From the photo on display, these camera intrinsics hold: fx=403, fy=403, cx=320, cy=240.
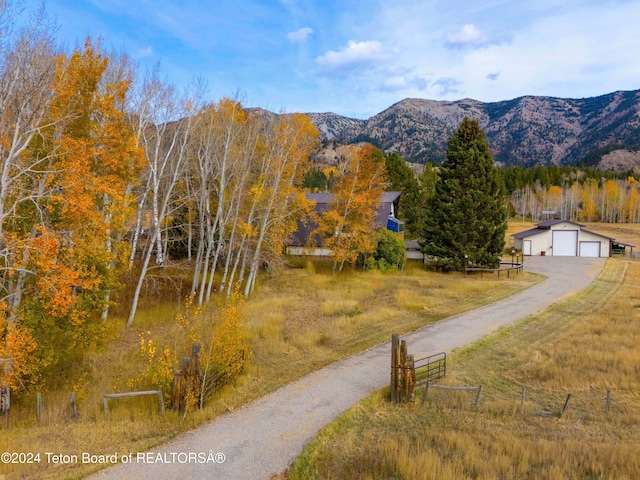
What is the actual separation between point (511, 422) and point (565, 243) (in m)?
48.0

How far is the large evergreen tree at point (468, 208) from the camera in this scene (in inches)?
1393

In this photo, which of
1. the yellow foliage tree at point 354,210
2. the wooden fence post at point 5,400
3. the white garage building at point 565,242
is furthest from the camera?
the white garage building at point 565,242

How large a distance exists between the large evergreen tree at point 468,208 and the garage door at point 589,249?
2166 centimetres

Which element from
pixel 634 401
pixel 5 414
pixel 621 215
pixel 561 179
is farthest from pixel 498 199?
pixel 561 179

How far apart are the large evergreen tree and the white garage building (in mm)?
18459

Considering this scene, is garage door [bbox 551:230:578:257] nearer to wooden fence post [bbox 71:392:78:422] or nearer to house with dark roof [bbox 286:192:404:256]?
house with dark roof [bbox 286:192:404:256]

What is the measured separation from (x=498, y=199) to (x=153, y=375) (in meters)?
33.8

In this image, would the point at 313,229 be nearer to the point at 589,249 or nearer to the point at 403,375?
the point at 403,375

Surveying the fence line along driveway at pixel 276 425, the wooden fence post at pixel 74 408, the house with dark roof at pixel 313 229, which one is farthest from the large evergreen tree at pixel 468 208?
the wooden fence post at pixel 74 408

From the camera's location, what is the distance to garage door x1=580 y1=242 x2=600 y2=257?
5057 centimetres

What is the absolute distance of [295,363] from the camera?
15.3 metres

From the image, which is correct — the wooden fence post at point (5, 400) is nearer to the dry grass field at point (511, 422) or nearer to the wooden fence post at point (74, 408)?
the wooden fence post at point (74, 408)

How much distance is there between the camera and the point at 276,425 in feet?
34.3

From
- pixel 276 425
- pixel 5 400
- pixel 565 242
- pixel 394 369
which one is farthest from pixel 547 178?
pixel 5 400
